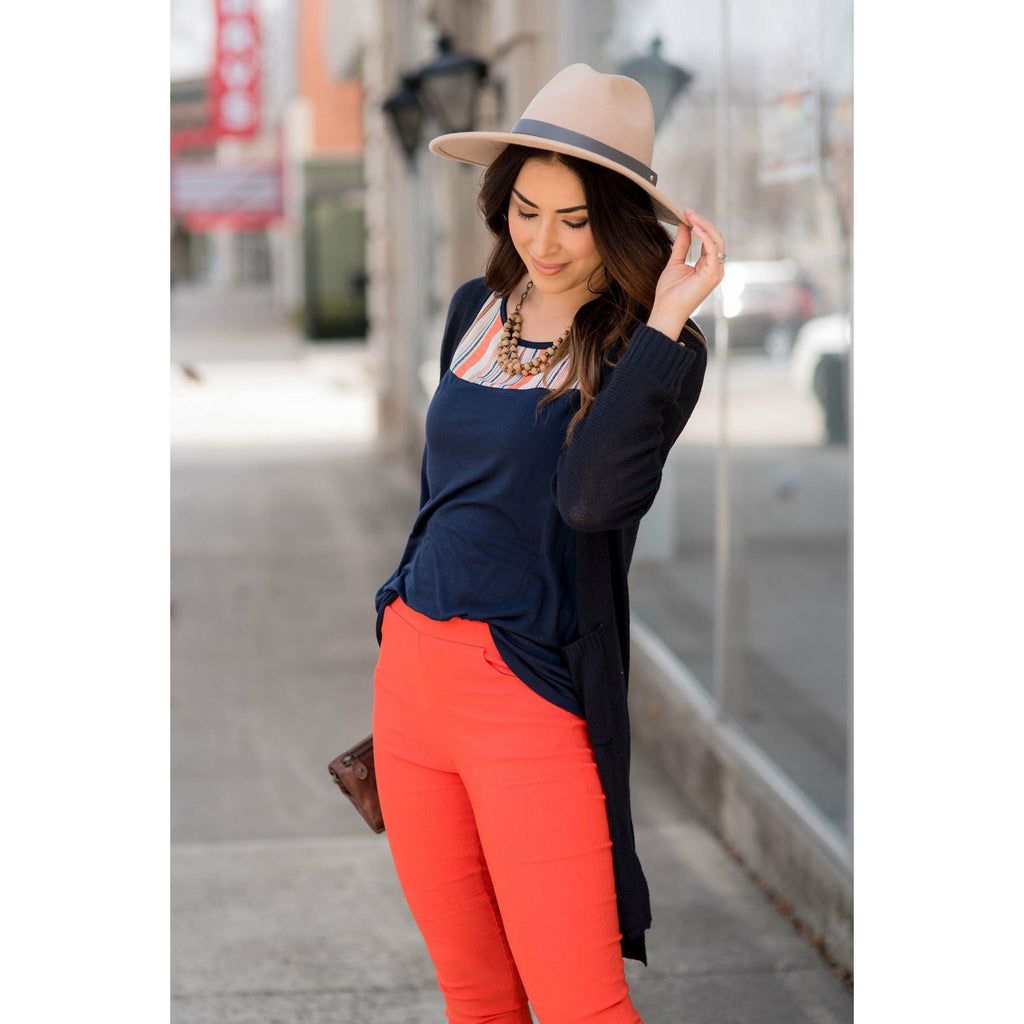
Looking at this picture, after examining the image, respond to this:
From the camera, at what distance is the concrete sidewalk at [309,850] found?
337cm

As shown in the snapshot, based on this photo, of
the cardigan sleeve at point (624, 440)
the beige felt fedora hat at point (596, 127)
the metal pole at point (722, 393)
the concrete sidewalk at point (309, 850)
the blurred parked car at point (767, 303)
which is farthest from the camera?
the metal pole at point (722, 393)

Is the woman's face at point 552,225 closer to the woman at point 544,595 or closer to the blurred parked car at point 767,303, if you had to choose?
the woman at point 544,595

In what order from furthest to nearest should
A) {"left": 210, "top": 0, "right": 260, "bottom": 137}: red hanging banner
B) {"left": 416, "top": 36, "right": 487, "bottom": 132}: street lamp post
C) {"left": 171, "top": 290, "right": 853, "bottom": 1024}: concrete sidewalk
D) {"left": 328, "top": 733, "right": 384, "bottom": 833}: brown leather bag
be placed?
{"left": 210, "top": 0, "right": 260, "bottom": 137}: red hanging banner, {"left": 416, "top": 36, "right": 487, "bottom": 132}: street lamp post, {"left": 171, "top": 290, "right": 853, "bottom": 1024}: concrete sidewalk, {"left": 328, "top": 733, "right": 384, "bottom": 833}: brown leather bag

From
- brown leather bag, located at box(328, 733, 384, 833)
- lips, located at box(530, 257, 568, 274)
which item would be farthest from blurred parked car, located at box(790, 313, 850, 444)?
brown leather bag, located at box(328, 733, 384, 833)

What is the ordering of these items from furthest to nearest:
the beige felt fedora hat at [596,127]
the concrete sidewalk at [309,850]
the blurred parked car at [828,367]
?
the blurred parked car at [828,367] → the concrete sidewalk at [309,850] → the beige felt fedora hat at [596,127]

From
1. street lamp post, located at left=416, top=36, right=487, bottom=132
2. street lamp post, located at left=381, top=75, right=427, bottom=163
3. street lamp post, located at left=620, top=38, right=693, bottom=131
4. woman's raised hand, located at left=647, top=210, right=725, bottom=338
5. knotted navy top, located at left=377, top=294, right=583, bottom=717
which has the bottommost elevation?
knotted navy top, located at left=377, top=294, right=583, bottom=717

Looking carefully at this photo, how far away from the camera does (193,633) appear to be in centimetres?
696

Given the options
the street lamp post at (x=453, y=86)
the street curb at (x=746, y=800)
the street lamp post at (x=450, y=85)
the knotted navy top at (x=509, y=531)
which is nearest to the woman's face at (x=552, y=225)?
the knotted navy top at (x=509, y=531)

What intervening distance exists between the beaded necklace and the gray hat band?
237 mm

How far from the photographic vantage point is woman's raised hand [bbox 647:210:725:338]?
1.88 meters

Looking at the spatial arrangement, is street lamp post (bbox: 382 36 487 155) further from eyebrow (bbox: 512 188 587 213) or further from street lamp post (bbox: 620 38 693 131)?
eyebrow (bbox: 512 188 587 213)

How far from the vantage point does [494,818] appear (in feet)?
6.41
